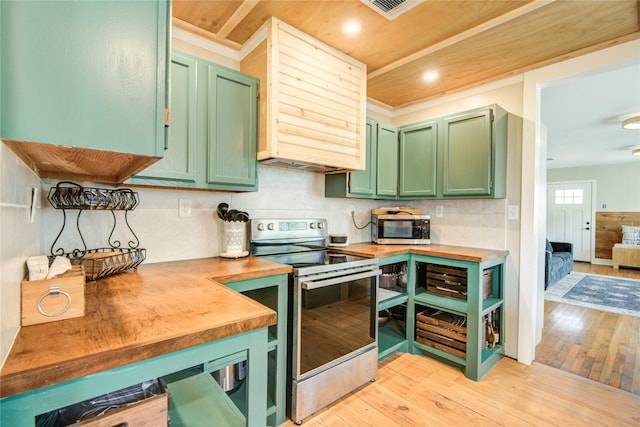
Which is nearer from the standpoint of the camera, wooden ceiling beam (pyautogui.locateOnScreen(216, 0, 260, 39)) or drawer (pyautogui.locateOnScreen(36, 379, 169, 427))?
drawer (pyautogui.locateOnScreen(36, 379, 169, 427))

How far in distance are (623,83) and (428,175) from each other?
6.91 feet

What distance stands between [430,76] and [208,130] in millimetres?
1981

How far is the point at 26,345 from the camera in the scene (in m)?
0.72

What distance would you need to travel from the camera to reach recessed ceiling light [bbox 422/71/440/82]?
99.5 inches

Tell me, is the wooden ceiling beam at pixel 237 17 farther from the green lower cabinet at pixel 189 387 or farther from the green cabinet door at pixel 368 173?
the green lower cabinet at pixel 189 387

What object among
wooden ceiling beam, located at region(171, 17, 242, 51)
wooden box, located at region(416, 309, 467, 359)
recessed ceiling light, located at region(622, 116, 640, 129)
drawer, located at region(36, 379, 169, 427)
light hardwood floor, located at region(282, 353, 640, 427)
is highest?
wooden ceiling beam, located at region(171, 17, 242, 51)

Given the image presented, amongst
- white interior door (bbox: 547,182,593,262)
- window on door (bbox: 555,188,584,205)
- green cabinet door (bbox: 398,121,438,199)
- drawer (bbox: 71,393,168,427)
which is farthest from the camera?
window on door (bbox: 555,188,584,205)

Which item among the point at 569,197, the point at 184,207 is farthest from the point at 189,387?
the point at 569,197

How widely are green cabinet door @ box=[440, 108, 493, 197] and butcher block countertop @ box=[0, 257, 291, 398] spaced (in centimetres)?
222

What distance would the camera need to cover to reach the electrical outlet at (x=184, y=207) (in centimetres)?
192

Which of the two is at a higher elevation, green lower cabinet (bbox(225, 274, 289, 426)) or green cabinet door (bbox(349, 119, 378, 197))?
green cabinet door (bbox(349, 119, 378, 197))

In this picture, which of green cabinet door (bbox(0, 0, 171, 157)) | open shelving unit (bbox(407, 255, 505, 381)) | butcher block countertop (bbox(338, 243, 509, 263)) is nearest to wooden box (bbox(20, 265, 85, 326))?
green cabinet door (bbox(0, 0, 171, 157))

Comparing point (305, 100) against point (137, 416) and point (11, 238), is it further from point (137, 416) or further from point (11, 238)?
point (137, 416)

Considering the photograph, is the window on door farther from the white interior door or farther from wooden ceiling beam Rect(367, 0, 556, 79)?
wooden ceiling beam Rect(367, 0, 556, 79)
